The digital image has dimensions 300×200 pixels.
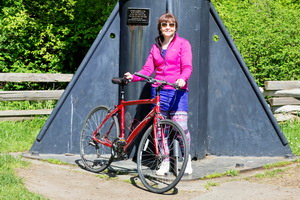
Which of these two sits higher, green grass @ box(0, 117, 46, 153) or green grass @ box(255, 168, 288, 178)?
green grass @ box(0, 117, 46, 153)

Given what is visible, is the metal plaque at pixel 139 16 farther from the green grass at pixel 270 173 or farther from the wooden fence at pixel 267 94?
the wooden fence at pixel 267 94

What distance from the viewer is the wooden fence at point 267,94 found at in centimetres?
1073

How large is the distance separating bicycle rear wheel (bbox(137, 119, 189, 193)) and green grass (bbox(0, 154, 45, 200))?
3.95 feet

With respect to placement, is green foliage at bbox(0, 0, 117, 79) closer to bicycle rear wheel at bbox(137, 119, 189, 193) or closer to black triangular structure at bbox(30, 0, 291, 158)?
black triangular structure at bbox(30, 0, 291, 158)

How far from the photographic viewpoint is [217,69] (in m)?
7.97

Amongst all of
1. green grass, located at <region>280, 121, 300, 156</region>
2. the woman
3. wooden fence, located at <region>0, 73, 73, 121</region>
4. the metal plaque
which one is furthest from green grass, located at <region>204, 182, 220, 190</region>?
wooden fence, located at <region>0, 73, 73, 121</region>

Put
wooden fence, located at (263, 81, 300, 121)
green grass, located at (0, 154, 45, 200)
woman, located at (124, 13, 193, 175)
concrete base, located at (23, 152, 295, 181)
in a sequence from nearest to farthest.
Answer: green grass, located at (0, 154, 45, 200) → woman, located at (124, 13, 193, 175) → concrete base, located at (23, 152, 295, 181) → wooden fence, located at (263, 81, 300, 121)

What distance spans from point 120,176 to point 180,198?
1.06 metres

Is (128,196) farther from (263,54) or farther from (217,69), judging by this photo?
(263,54)

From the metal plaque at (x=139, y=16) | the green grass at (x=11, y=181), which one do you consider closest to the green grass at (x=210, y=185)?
the green grass at (x=11, y=181)

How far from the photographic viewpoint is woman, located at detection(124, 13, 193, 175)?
21.9 ft

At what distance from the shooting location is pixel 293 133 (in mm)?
9414

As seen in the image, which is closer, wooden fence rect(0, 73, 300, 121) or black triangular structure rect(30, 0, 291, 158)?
black triangular structure rect(30, 0, 291, 158)

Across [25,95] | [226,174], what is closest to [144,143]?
[226,174]
